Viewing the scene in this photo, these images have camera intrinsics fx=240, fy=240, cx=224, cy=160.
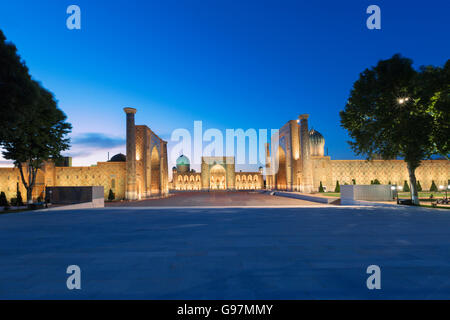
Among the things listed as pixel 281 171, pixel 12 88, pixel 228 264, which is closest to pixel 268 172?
pixel 281 171

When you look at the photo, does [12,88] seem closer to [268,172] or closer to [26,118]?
[26,118]

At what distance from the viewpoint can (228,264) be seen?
371 centimetres

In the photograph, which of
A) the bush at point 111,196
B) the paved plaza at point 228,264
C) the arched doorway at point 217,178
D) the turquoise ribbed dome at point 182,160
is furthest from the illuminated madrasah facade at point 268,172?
the turquoise ribbed dome at point 182,160

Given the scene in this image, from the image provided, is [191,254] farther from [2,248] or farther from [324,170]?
[324,170]

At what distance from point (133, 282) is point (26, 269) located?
6.10ft

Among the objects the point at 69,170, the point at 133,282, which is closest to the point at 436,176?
the point at 133,282

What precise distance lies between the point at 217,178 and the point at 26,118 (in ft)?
171

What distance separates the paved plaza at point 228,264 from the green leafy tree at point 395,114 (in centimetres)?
888

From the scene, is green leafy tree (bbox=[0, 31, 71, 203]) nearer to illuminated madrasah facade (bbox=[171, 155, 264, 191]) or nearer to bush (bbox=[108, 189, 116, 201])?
bush (bbox=[108, 189, 116, 201])

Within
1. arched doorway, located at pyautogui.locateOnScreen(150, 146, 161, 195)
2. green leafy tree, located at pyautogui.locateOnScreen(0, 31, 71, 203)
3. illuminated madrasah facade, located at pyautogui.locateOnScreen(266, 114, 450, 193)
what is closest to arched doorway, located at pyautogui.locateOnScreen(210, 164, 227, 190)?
illuminated madrasah facade, located at pyautogui.locateOnScreen(266, 114, 450, 193)

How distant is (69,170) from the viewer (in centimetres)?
3014

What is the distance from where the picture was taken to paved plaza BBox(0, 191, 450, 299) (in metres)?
2.77

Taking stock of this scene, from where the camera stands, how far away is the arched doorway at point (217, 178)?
204 ft

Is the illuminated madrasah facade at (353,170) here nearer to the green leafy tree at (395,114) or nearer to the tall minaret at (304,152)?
the tall minaret at (304,152)
